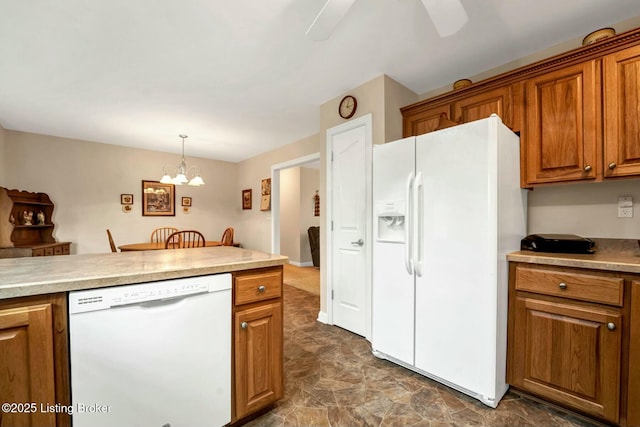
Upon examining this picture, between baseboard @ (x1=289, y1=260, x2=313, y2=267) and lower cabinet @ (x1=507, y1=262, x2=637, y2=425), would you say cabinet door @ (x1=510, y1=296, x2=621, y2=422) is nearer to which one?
lower cabinet @ (x1=507, y1=262, x2=637, y2=425)

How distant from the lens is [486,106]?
6.90 ft

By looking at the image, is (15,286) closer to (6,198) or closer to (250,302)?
(250,302)

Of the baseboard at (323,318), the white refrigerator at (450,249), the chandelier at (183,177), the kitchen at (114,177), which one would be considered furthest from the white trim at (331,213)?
the chandelier at (183,177)

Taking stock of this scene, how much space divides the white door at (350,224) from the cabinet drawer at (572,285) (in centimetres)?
117

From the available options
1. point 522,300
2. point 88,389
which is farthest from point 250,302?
point 522,300

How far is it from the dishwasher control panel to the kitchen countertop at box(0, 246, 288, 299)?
0.02m

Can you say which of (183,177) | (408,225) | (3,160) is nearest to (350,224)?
(408,225)

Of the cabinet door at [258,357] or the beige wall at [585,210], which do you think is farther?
the beige wall at [585,210]

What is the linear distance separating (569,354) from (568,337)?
91 mm

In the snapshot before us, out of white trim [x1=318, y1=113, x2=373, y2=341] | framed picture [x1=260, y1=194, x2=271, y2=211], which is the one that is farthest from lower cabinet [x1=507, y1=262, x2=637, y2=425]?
framed picture [x1=260, y1=194, x2=271, y2=211]

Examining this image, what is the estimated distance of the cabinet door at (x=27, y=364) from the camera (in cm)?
91

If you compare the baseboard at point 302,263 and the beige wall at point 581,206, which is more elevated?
the beige wall at point 581,206

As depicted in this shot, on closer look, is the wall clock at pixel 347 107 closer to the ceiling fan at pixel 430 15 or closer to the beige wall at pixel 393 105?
the beige wall at pixel 393 105

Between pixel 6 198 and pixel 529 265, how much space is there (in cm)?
560
